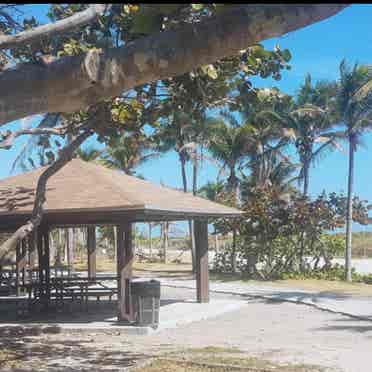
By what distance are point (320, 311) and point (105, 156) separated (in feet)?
95.0

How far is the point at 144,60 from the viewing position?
5.49 metres

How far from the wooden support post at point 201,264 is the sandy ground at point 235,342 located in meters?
2.16

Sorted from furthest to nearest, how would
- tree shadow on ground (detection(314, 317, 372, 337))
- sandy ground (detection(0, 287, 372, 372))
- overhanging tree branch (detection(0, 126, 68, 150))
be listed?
tree shadow on ground (detection(314, 317, 372, 337)) < overhanging tree branch (detection(0, 126, 68, 150)) < sandy ground (detection(0, 287, 372, 372))

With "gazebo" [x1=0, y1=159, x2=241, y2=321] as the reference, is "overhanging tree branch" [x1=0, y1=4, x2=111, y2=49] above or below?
above

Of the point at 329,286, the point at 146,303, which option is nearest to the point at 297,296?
the point at 329,286

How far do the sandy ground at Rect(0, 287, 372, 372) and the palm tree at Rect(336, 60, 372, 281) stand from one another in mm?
13717

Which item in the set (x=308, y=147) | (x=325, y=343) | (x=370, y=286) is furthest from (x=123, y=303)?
(x=308, y=147)

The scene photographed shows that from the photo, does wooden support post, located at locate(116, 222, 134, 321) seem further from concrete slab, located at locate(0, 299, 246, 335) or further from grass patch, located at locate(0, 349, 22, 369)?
grass patch, located at locate(0, 349, 22, 369)

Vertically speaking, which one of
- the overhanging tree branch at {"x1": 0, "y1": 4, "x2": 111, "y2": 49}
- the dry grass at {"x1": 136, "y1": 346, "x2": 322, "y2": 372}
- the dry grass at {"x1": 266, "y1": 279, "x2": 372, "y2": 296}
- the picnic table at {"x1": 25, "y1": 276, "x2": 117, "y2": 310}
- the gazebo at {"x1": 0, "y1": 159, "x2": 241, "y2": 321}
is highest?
the overhanging tree branch at {"x1": 0, "y1": 4, "x2": 111, "y2": 49}

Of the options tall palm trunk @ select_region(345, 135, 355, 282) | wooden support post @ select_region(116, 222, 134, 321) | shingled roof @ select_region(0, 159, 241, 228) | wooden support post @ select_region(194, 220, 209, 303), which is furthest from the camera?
tall palm trunk @ select_region(345, 135, 355, 282)

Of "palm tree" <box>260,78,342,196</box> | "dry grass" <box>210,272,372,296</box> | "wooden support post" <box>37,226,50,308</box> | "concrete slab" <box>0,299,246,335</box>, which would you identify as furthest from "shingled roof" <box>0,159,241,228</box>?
"palm tree" <box>260,78,342,196</box>

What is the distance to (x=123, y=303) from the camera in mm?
15742

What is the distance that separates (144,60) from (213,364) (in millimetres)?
6123

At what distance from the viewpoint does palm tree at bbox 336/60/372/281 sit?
3072 centimetres
